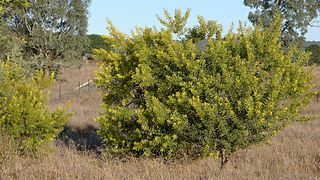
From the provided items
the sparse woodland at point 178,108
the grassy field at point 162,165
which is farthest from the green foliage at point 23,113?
the grassy field at point 162,165

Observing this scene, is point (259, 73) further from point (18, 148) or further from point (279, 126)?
point (18, 148)

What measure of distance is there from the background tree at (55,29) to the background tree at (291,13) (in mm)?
13759

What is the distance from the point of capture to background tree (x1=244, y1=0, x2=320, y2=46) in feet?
108

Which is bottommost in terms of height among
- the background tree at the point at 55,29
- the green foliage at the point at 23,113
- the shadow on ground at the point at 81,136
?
the shadow on ground at the point at 81,136

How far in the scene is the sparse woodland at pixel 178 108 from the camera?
18.9ft

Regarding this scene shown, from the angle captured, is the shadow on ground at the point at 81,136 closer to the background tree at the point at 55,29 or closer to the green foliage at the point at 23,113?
the green foliage at the point at 23,113

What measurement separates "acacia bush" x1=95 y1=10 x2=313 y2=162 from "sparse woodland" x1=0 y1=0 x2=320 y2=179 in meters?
0.02

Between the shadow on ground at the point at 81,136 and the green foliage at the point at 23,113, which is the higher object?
the green foliage at the point at 23,113

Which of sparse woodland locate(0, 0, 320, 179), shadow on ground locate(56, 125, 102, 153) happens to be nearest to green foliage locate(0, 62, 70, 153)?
sparse woodland locate(0, 0, 320, 179)

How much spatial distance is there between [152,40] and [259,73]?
1.85 m

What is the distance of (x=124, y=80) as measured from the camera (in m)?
6.98

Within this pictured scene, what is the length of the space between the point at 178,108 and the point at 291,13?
29.7m

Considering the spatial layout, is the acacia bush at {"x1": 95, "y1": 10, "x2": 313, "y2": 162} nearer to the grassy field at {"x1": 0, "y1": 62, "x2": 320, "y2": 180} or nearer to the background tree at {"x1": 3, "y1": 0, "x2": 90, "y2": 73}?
the grassy field at {"x1": 0, "y1": 62, "x2": 320, "y2": 180}

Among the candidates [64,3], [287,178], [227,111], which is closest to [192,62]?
[227,111]
